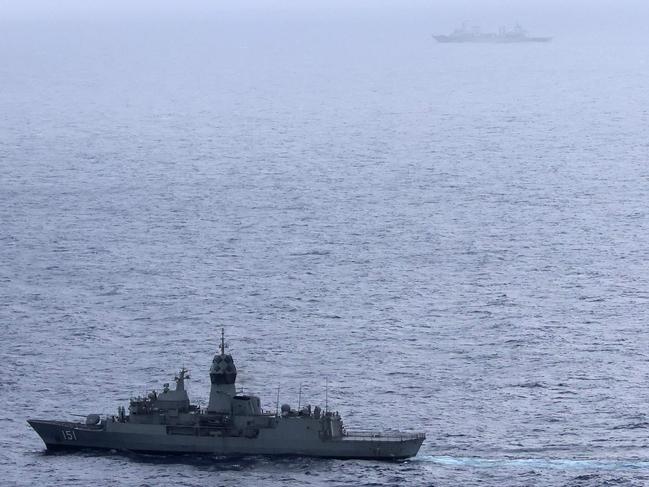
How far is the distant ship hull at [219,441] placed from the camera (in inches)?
5221

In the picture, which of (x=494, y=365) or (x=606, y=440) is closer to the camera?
(x=606, y=440)

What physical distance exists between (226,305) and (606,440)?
5663 cm

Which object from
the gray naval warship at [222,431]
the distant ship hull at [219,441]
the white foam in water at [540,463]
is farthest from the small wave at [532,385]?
the distant ship hull at [219,441]

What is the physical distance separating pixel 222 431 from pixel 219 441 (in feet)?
2.82

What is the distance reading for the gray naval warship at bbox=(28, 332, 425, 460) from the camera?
436ft

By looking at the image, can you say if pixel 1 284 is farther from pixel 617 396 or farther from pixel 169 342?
pixel 617 396

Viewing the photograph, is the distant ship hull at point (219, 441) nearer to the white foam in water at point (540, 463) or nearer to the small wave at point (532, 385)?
the white foam in water at point (540, 463)

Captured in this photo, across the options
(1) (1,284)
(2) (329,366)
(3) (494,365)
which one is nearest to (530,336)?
(3) (494,365)

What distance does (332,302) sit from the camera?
600 feet

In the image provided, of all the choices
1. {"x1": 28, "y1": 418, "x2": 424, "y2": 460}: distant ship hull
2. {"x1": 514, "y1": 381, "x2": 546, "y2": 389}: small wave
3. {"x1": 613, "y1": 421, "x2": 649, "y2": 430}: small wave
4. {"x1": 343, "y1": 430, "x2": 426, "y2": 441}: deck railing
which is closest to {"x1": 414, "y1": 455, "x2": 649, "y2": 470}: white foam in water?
{"x1": 343, "y1": 430, "x2": 426, "y2": 441}: deck railing

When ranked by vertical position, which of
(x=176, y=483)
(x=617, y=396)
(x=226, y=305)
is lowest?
(x=176, y=483)

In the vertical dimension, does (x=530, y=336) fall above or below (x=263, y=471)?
above

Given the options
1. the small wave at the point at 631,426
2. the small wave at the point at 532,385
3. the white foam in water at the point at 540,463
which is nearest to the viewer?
the white foam in water at the point at 540,463

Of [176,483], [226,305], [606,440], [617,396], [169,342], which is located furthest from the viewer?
[226,305]
